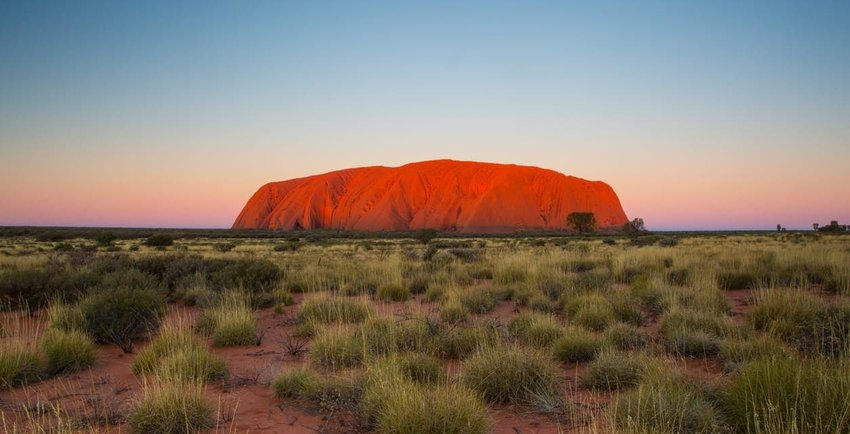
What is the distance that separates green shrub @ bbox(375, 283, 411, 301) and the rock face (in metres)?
71.1

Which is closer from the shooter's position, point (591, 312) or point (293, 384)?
point (293, 384)

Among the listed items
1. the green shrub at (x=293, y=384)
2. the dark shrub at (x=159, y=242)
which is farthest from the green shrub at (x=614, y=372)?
the dark shrub at (x=159, y=242)

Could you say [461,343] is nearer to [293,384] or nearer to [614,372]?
[614,372]

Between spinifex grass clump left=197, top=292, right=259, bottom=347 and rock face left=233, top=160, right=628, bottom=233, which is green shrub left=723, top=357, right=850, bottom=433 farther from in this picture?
rock face left=233, top=160, right=628, bottom=233

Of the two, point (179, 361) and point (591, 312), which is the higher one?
point (591, 312)

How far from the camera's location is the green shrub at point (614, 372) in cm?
463

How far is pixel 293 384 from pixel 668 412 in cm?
328

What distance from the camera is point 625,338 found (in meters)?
6.02

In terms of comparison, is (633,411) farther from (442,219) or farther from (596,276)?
(442,219)

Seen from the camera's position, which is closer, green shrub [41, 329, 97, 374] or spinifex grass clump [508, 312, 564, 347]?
green shrub [41, 329, 97, 374]

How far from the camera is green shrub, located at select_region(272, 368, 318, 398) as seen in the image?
4.73 meters

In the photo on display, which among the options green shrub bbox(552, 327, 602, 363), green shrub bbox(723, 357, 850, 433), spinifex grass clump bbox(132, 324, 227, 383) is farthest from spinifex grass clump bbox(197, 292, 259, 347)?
green shrub bbox(723, 357, 850, 433)

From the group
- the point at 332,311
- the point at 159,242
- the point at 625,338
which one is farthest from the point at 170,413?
the point at 159,242

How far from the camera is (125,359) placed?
21.4 ft
